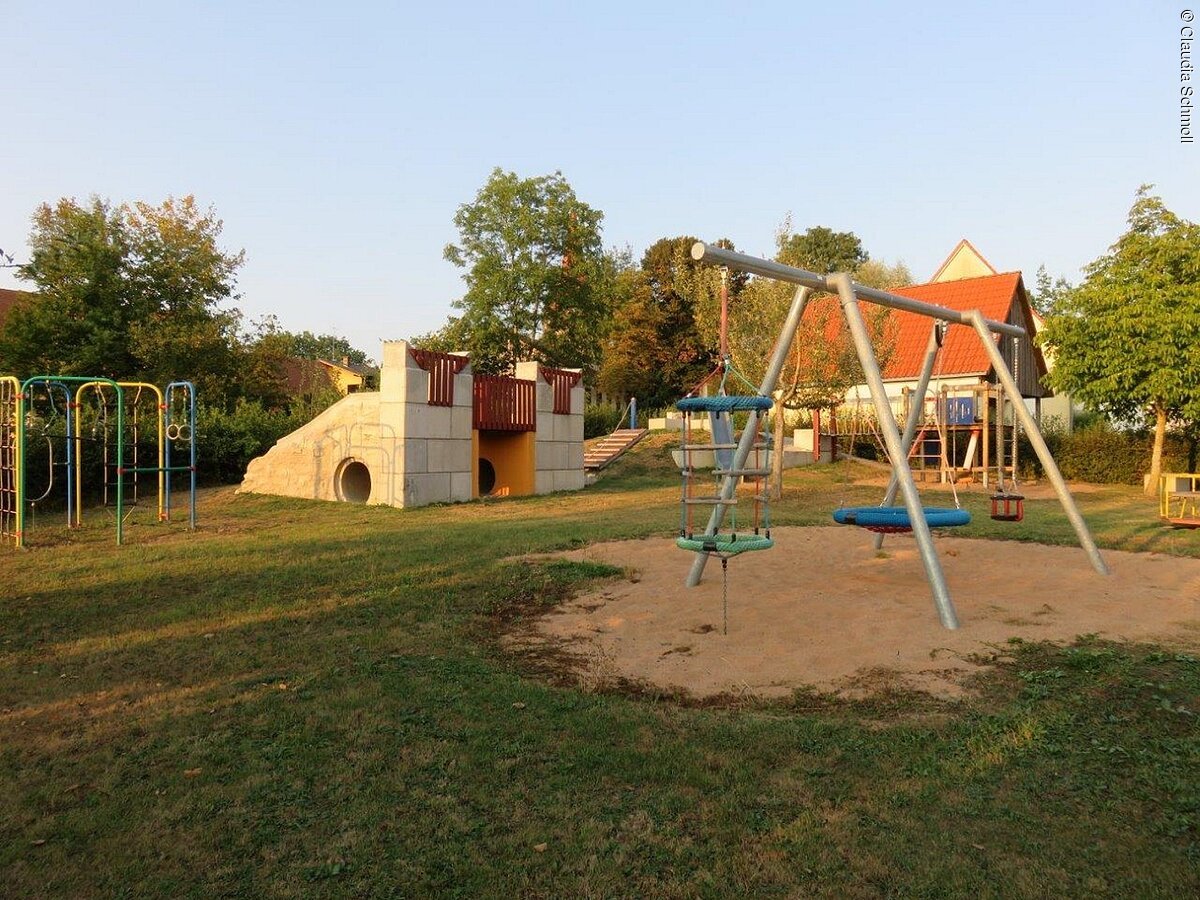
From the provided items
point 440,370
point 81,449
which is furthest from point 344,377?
point 81,449

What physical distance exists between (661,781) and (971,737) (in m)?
1.72

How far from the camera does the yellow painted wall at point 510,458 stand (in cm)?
2261

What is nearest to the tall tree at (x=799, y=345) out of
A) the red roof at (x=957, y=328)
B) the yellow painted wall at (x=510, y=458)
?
the yellow painted wall at (x=510, y=458)

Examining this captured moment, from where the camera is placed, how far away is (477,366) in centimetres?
3694

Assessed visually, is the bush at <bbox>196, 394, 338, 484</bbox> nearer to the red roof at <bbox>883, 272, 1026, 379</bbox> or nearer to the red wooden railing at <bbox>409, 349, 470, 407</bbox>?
the red wooden railing at <bbox>409, 349, 470, 407</bbox>

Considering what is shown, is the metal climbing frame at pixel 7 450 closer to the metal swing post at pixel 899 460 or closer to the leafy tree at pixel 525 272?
the metal swing post at pixel 899 460

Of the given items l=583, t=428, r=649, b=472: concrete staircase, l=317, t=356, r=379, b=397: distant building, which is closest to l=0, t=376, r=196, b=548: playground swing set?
l=583, t=428, r=649, b=472: concrete staircase

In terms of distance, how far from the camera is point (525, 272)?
35625 mm

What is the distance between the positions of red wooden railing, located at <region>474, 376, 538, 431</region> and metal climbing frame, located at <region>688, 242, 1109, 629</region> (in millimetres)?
12772

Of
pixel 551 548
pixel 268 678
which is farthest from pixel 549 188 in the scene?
pixel 268 678

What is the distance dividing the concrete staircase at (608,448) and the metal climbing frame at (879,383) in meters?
18.2

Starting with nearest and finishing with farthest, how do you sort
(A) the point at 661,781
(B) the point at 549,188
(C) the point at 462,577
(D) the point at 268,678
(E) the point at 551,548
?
(A) the point at 661,781, (D) the point at 268,678, (C) the point at 462,577, (E) the point at 551,548, (B) the point at 549,188

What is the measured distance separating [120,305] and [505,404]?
51.7ft

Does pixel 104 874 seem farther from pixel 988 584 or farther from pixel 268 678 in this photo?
pixel 988 584
